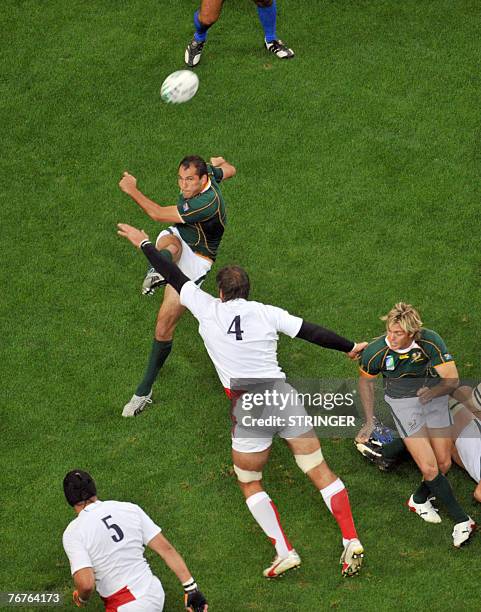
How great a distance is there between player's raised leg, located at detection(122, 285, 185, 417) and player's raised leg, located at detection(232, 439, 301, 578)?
173 cm

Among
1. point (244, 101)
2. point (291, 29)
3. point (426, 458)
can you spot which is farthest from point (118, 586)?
point (291, 29)

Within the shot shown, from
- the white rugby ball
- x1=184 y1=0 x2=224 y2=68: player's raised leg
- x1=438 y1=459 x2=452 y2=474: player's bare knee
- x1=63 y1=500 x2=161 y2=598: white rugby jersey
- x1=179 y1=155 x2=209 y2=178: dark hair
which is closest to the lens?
x1=63 y1=500 x2=161 y2=598: white rugby jersey

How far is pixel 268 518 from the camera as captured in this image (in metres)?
8.98

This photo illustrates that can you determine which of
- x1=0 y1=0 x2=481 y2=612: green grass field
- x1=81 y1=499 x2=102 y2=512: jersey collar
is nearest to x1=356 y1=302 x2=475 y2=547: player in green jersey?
x1=0 y1=0 x2=481 y2=612: green grass field

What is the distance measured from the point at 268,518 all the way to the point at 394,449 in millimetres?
1482

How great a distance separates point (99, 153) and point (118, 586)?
643 centimetres

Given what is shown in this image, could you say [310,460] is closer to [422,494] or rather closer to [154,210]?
[422,494]

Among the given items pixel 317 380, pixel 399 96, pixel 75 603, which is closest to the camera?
pixel 75 603

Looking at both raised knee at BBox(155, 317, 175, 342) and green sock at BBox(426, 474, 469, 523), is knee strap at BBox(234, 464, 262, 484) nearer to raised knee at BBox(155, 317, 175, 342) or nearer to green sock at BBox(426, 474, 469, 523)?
green sock at BBox(426, 474, 469, 523)

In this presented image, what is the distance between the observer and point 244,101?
13633mm

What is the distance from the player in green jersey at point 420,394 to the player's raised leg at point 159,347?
2.00m

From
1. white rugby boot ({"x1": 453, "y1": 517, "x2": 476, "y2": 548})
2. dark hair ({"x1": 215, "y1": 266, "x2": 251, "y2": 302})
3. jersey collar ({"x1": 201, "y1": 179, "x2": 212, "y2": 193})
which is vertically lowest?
white rugby boot ({"x1": 453, "y1": 517, "x2": 476, "y2": 548})

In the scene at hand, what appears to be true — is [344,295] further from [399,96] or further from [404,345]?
[399,96]

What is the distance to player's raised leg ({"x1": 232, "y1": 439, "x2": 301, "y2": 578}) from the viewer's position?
8984 mm
